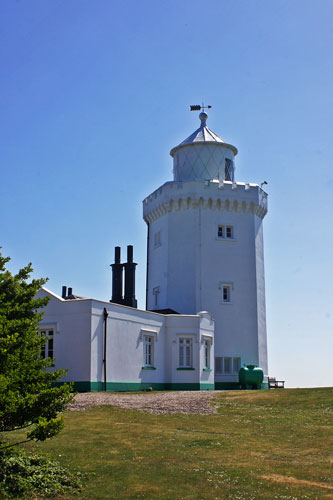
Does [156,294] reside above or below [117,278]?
below

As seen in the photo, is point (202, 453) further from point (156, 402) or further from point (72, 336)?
point (72, 336)

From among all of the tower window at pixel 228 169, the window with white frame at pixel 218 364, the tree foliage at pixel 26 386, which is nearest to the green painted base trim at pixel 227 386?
the window with white frame at pixel 218 364

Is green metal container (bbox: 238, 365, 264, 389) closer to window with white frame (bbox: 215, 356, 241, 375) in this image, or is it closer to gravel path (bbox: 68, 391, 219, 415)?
window with white frame (bbox: 215, 356, 241, 375)

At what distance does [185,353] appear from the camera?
34625 millimetres

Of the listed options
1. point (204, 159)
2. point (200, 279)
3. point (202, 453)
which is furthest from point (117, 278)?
point (202, 453)

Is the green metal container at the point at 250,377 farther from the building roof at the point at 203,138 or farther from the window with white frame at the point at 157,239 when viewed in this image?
the building roof at the point at 203,138

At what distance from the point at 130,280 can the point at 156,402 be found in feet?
70.1

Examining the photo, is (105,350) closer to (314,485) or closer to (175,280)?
(175,280)

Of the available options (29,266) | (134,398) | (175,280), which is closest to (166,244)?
(175,280)

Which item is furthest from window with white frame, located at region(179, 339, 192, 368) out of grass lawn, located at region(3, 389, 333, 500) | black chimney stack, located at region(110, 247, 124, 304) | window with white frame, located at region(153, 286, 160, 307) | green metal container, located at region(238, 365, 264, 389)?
grass lawn, located at region(3, 389, 333, 500)

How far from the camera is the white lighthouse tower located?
39.8 m

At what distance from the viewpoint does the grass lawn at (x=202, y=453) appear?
1105cm

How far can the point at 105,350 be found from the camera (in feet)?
95.1

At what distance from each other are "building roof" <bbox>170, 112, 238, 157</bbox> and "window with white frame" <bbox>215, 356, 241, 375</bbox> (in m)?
15.2
